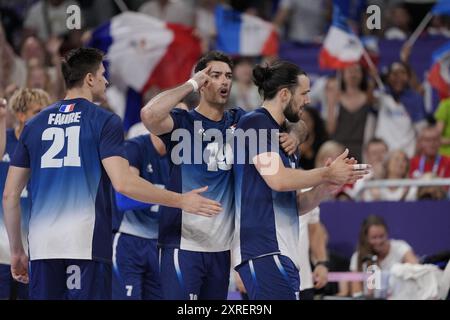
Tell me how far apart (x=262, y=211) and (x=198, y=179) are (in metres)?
0.82

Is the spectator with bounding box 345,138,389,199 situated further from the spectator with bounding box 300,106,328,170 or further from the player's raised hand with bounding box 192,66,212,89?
the player's raised hand with bounding box 192,66,212,89

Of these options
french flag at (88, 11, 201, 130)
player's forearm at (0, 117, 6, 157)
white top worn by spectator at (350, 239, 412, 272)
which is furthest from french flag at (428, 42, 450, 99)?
player's forearm at (0, 117, 6, 157)

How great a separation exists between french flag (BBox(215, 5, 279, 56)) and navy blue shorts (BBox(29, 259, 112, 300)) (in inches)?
375

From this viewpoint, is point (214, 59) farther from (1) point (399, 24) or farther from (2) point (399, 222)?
(1) point (399, 24)

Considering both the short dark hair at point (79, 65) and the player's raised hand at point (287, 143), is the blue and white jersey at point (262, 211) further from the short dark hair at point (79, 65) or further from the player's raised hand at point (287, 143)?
the short dark hair at point (79, 65)

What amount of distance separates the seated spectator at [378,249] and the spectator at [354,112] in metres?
2.86

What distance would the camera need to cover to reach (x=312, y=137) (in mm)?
16031

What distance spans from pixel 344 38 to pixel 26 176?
26.4ft

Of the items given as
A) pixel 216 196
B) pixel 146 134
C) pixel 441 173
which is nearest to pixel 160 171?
pixel 146 134

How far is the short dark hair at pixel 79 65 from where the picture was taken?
9.27 metres

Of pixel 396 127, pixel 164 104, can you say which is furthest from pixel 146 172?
pixel 396 127

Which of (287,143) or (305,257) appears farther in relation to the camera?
(305,257)

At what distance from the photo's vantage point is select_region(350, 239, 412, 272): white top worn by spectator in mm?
13609

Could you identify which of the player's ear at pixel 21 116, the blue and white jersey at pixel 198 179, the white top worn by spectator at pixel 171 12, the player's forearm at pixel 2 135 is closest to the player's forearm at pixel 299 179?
the blue and white jersey at pixel 198 179
